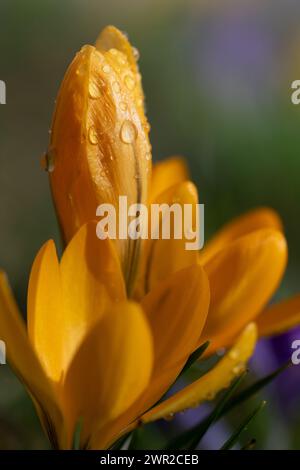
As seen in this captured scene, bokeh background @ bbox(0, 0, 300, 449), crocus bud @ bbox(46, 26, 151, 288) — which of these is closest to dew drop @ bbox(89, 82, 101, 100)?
crocus bud @ bbox(46, 26, 151, 288)

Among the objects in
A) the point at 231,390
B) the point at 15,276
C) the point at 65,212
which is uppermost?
the point at 65,212

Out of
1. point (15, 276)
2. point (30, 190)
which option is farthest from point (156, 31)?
point (15, 276)

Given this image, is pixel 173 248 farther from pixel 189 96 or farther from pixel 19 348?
pixel 189 96

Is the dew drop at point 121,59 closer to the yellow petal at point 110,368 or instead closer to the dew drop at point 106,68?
the dew drop at point 106,68

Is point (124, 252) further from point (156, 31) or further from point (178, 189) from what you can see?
point (156, 31)

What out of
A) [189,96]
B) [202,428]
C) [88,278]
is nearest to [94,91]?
[88,278]

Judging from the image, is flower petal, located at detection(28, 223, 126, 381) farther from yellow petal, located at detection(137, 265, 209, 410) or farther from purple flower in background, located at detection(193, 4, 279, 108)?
purple flower in background, located at detection(193, 4, 279, 108)

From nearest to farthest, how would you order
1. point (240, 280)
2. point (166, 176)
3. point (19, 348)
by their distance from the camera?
1. point (19, 348)
2. point (240, 280)
3. point (166, 176)
